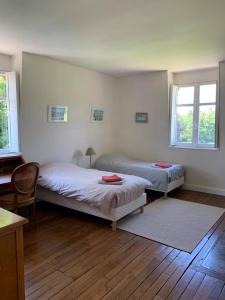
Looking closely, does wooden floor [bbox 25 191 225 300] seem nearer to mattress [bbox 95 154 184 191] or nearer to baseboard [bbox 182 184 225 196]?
mattress [bbox 95 154 184 191]

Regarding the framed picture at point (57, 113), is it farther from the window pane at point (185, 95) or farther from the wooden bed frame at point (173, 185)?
the window pane at point (185, 95)

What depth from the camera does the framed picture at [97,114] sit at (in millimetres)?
5295

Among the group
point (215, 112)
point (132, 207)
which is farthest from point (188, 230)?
point (215, 112)

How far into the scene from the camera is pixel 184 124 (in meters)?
5.42

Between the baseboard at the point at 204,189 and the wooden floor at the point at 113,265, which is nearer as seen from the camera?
the wooden floor at the point at 113,265

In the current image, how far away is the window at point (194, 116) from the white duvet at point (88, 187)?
2.14 metres

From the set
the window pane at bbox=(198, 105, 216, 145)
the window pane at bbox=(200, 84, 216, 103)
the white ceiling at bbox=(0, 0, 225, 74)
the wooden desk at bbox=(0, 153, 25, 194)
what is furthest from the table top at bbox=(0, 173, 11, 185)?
the window pane at bbox=(200, 84, 216, 103)

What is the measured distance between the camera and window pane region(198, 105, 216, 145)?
5031 mm

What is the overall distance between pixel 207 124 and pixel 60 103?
304 centimetres

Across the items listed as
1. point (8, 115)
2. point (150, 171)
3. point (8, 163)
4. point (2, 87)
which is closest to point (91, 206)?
point (8, 163)

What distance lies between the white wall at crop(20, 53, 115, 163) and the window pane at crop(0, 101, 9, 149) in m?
0.34

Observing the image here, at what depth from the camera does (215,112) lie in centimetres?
494

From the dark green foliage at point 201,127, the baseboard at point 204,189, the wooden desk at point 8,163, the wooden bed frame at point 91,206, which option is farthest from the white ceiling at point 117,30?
the baseboard at point 204,189

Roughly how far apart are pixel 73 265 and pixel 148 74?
4340mm
